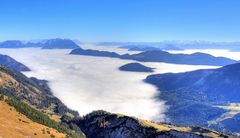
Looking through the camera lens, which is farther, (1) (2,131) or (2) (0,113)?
(2) (0,113)

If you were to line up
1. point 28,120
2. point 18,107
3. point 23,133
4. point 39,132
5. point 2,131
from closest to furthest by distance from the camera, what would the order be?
point 2,131, point 23,133, point 39,132, point 28,120, point 18,107

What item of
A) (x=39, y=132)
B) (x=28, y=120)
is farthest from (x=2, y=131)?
(x=28, y=120)

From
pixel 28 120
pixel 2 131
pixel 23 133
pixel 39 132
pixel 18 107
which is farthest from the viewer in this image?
pixel 18 107

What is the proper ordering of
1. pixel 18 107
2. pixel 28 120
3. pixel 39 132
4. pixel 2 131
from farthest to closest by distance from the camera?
pixel 18 107 → pixel 28 120 → pixel 39 132 → pixel 2 131

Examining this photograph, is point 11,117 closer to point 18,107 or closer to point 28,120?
point 28,120

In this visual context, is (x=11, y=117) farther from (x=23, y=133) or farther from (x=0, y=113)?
(x=23, y=133)

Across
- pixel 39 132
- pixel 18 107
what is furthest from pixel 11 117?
pixel 18 107
